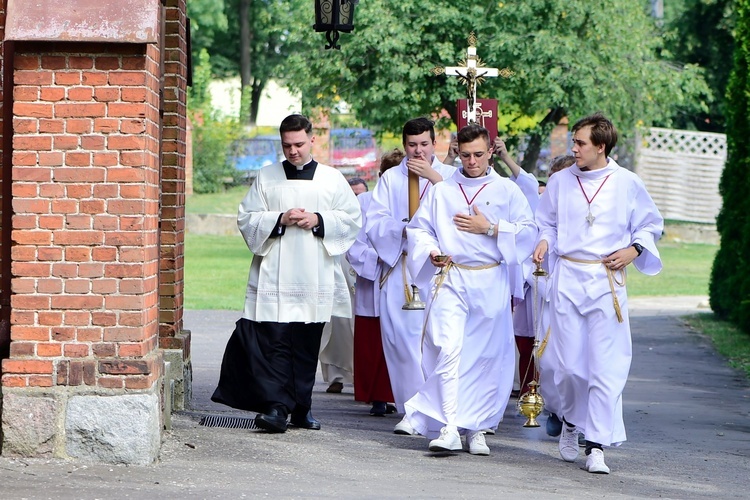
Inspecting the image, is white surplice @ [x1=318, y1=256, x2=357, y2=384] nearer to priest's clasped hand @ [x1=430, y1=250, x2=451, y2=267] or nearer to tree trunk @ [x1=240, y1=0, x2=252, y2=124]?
priest's clasped hand @ [x1=430, y1=250, x2=451, y2=267]

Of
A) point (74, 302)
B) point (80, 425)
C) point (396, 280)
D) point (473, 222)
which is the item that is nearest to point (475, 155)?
point (473, 222)

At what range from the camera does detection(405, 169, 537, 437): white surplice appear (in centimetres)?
812

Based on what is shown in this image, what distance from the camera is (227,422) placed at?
29.1 ft

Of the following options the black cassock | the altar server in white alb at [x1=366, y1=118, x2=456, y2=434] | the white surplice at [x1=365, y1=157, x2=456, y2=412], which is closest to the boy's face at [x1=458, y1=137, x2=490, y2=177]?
the altar server in white alb at [x1=366, y1=118, x2=456, y2=434]

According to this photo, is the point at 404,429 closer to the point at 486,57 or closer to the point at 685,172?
the point at 486,57

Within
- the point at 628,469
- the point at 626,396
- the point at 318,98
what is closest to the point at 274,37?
the point at 318,98

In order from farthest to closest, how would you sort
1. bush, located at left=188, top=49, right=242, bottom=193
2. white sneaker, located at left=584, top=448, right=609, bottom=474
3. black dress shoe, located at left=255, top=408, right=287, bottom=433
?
bush, located at left=188, top=49, right=242, bottom=193 → black dress shoe, located at left=255, top=408, right=287, bottom=433 → white sneaker, located at left=584, top=448, right=609, bottom=474

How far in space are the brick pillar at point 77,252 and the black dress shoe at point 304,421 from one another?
190 cm

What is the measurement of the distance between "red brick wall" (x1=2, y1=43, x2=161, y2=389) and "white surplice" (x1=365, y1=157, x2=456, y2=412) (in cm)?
275

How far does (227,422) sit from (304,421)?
1.66 feet

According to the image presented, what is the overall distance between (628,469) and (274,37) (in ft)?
155

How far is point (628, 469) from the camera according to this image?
782 cm

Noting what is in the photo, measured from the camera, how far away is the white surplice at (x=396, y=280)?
31.0ft

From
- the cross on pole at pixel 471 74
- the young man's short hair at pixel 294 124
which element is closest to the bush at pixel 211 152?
the cross on pole at pixel 471 74
